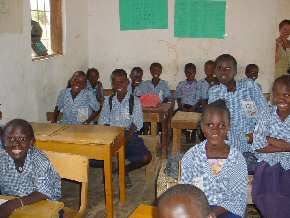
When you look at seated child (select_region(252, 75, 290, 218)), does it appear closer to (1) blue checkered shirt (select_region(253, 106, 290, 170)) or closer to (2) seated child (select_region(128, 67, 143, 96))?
(1) blue checkered shirt (select_region(253, 106, 290, 170))

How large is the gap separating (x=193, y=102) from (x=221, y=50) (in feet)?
3.46

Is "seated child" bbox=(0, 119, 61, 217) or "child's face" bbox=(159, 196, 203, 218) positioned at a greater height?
"child's face" bbox=(159, 196, 203, 218)

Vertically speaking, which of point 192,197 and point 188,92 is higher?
point 192,197

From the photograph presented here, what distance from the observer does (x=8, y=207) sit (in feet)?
7.04

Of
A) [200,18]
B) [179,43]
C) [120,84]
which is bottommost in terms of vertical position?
[120,84]

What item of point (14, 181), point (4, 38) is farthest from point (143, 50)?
point (14, 181)

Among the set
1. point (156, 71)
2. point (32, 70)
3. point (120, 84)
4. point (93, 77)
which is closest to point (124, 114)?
point (120, 84)

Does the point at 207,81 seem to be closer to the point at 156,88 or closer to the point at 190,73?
the point at 190,73

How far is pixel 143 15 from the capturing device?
669 centimetres

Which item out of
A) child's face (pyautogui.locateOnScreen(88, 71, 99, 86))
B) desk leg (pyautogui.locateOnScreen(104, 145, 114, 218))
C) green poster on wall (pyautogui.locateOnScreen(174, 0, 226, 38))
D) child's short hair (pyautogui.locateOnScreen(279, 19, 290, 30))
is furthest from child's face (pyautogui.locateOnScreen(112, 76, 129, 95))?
child's short hair (pyautogui.locateOnScreen(279, 19, 290, 30))

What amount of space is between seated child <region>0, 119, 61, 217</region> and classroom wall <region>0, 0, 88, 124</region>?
67.9 inches

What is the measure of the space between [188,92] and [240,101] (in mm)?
2909

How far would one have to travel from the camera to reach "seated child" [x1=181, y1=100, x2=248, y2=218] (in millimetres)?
2291

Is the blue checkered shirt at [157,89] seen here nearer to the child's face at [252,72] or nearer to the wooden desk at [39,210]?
the child's face at [252,72]
